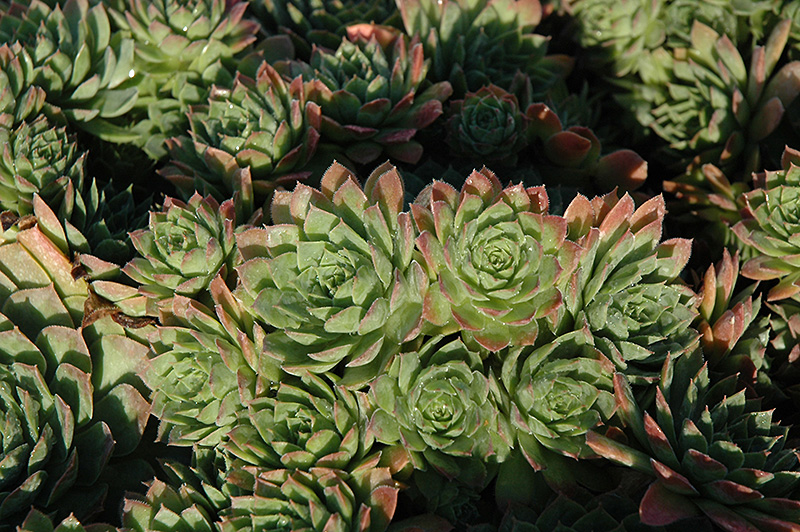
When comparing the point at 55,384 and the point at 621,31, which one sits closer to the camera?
the point at 55,384

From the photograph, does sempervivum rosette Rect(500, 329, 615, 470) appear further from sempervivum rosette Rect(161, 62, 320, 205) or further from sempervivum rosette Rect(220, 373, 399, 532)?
sempervivum rosette Rect(161, 62, 320, 205)

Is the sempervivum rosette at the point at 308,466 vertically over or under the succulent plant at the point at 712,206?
under

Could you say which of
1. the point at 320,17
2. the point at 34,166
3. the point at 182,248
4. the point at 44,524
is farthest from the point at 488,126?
the point at 44,524

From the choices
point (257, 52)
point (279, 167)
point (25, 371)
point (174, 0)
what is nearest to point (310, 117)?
point (279, 167)

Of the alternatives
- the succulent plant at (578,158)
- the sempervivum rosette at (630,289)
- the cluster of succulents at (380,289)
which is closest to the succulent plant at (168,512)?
the cluster of succulents at (380,289)

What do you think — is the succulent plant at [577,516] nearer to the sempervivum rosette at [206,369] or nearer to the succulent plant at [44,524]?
the sempervivum rosette at [206,369]

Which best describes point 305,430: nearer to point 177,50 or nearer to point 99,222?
point 99,222

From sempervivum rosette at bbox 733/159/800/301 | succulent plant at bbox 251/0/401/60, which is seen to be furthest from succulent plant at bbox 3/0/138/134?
sempervivum rosette at bbox 733/159/800/301
